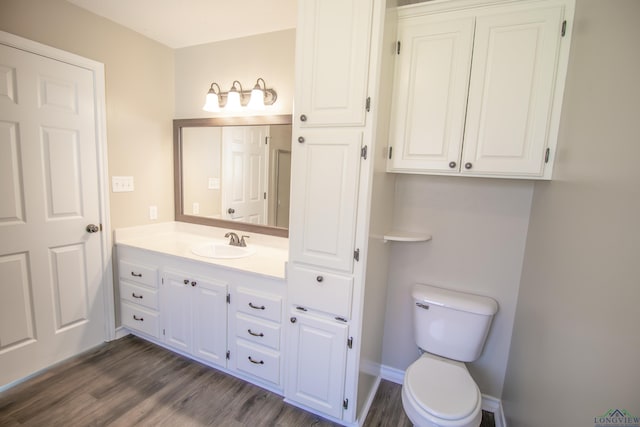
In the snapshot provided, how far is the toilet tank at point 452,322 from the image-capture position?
165 cm

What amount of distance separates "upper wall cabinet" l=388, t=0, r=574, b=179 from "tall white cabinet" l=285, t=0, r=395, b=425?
32 cm

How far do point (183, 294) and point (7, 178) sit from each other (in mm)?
1237

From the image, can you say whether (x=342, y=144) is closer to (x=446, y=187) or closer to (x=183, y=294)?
(x=446, y=187)

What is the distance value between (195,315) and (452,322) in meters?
1.68

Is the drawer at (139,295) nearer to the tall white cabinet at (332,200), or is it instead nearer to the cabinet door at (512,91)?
the tall white cabinet at (332,200)

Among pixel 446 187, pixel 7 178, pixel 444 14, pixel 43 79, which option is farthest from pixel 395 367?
pixel 43 79

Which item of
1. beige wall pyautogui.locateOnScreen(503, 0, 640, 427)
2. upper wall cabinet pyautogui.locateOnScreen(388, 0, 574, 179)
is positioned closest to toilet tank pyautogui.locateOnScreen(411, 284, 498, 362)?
beige wall pyautogui.locateOnScreen(503, 0, 640, 427)

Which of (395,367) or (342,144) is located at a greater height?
(342,144)

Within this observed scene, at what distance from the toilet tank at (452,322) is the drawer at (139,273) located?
6.14 ft

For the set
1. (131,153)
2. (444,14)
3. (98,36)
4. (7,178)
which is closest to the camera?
(444,14)

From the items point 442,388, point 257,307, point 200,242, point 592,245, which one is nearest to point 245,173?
point 200,242

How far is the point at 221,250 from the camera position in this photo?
7.65ft

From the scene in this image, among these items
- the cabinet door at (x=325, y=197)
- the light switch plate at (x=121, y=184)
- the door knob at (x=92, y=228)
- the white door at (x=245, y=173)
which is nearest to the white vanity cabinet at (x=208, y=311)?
the door knob at (x=92, y=228)

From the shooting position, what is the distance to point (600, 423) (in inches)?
30.6
